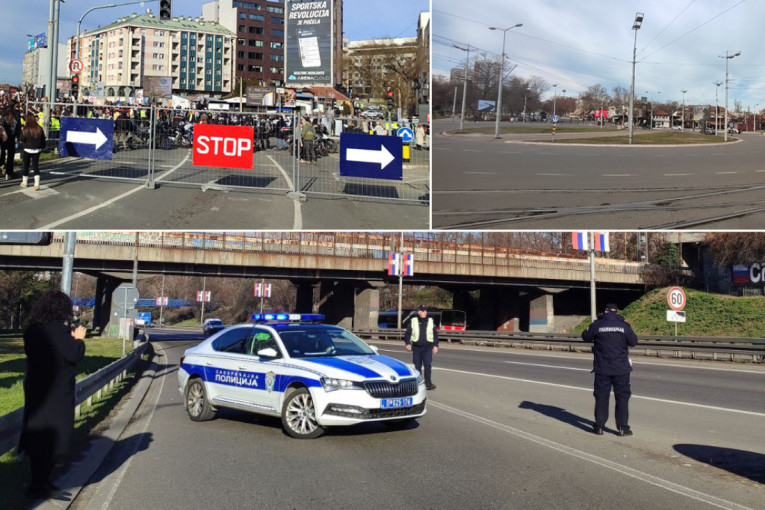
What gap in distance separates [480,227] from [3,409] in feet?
28.4

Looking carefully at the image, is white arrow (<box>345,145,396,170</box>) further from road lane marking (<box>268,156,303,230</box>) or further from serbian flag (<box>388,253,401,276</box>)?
serbian flag (<box>388,253,401,276</box>)

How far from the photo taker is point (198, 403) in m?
10.7

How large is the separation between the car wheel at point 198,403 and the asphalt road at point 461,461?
0.50ft

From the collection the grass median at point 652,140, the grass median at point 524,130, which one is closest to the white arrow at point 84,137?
the grass median at point 524,130

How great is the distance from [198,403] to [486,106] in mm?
8940

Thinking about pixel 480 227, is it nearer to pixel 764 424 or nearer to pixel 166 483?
pixel 764 424

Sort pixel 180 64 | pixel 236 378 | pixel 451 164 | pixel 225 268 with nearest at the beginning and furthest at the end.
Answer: pixel 236 378, pixel 451 164, pixel 225 268, pixel 180 64

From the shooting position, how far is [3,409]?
434 inches

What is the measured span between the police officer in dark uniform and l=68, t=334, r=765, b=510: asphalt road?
1.39 feet

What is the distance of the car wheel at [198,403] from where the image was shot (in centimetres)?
1053

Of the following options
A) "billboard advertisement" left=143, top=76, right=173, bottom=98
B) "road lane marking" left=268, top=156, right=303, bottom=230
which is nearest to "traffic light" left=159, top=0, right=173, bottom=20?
"road lane marking" left=268, top=156, right=303, bottom=230

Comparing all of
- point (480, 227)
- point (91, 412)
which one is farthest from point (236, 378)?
point (480, 227)

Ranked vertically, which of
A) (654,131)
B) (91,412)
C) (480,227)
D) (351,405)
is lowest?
(91,412)

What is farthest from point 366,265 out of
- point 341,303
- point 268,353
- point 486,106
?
point 268,353
